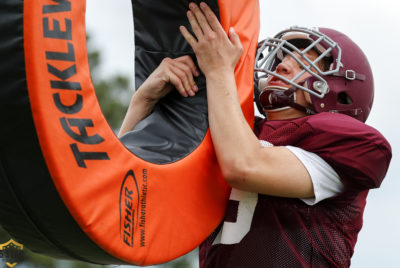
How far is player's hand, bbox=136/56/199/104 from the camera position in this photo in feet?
8.38

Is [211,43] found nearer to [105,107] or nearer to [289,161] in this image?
[289,161]

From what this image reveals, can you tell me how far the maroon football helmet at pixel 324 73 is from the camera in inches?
105

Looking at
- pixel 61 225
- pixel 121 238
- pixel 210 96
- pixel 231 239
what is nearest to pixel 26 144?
pixel 61 225

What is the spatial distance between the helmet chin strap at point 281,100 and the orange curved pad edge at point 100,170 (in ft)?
1.39

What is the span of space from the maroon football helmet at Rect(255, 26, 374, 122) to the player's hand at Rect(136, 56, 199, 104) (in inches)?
11.9

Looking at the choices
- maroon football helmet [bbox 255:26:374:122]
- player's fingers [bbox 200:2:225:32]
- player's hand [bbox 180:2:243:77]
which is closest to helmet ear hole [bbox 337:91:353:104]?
maroon football helmet [bbox 255:26:374:122]

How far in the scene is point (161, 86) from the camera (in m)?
2.63

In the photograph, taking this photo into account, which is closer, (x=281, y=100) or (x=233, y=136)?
(x=233, y=136)

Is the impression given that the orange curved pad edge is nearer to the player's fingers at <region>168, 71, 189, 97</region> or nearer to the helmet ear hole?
the player's fingers at <region>168, 71, 189, 97</region>

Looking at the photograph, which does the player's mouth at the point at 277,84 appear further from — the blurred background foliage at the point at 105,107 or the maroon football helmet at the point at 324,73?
the blurred background foliage at the point at 105,107

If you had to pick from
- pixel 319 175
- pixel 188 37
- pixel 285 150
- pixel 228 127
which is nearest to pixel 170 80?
pixel 188 37

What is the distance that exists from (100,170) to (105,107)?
5.93 m

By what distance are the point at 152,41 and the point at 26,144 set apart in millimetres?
1087

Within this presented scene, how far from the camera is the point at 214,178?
244 centimetres
